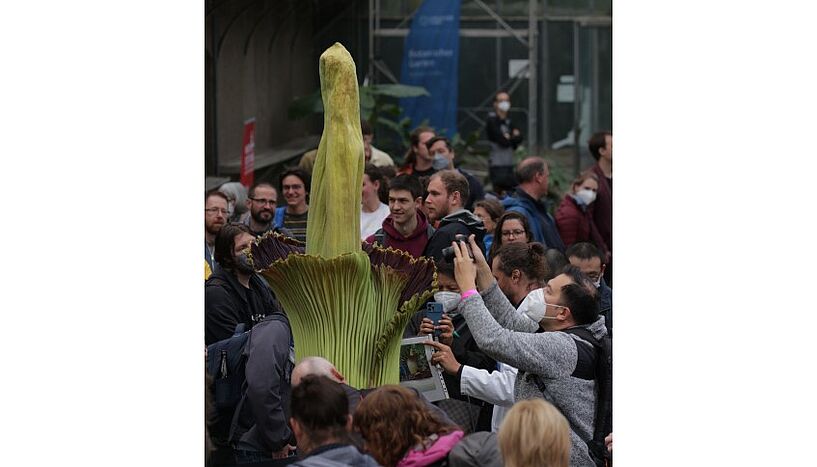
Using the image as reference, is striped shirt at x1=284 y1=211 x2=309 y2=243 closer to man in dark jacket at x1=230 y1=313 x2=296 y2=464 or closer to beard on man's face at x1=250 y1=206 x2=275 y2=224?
beard on man's face at x1=250 y1=206 x2=275 y2=224

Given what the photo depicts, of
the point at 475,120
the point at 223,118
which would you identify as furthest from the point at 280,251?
the point at 475,120

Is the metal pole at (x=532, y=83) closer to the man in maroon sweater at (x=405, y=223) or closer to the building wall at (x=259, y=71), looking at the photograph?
the building wall at (x=259, y=71)

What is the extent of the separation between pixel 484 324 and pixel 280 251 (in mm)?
634

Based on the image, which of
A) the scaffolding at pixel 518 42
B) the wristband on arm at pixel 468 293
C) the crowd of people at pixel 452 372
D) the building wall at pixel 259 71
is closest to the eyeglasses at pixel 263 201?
the crowd of people at pixel 452 372

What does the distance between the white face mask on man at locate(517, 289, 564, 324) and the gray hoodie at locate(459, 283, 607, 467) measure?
2 cm

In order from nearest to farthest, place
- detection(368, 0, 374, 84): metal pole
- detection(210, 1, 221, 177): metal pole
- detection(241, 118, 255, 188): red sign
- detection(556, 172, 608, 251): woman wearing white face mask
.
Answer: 1. detection(556, 172, 608, 251): woman wearing white face mask
2. detection(241, 118, 255, 188): red sign
3. detection(210, 1, 221, 177): metal pole
4. detection(368, 0, 374, 84): metal pole

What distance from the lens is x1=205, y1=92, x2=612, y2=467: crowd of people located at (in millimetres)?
2973

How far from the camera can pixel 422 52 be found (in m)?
14.1

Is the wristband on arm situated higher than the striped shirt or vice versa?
the striped shirt

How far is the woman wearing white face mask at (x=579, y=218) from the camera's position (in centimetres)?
723

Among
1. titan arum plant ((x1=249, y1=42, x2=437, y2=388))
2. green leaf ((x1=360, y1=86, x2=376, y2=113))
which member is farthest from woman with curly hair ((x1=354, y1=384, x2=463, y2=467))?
green leaf ((x1=360, y1=86, x2=376, y2=113))

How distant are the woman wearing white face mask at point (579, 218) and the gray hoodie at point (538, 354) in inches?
131

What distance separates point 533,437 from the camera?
2.88 meters

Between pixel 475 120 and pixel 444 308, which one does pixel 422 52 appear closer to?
pixel 475 120
